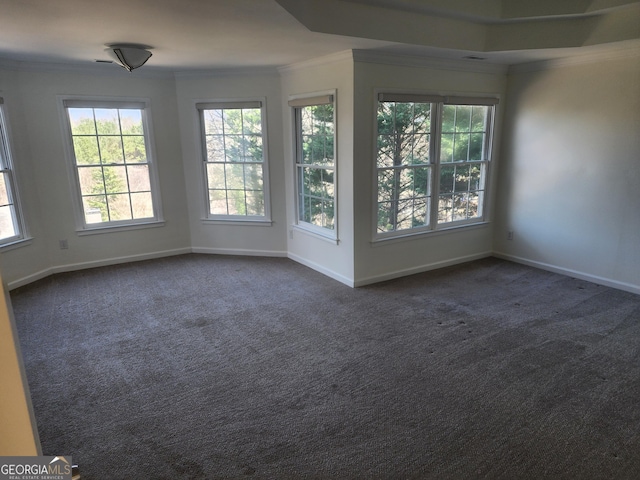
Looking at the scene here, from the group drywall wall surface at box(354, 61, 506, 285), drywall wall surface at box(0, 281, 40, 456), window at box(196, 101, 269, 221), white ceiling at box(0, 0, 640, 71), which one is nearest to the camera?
drywall wall surface at box(0, 281, 40, 456)

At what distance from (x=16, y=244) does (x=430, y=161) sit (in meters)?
4.79

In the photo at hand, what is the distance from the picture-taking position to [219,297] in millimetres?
4285

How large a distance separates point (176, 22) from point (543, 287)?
4287 millimetres

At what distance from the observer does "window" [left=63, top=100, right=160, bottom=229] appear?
503cm

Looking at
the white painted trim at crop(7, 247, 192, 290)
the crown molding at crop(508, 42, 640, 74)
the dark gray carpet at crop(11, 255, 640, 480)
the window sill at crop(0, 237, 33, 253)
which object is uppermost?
the crown molding at crop(508, 42, 640, 74)

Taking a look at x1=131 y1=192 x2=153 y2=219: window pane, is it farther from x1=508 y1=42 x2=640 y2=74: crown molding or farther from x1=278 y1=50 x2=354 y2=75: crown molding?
x1=508 y1=42 x2=640 y2=74: crown molding

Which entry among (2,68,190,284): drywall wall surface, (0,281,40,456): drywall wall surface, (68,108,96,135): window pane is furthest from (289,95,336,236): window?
(0,281,40,456): drywall wall surface

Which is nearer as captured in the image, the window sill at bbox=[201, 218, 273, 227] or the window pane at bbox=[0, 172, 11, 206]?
the window pane at bbox=[0, 172, 11, 206]

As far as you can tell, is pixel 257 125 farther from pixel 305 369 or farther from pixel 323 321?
pixel 305 369

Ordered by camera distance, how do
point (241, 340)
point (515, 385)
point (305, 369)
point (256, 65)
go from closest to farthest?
point (515, 385) → point (305, 369) → point (241, 340) → point (256, 65)

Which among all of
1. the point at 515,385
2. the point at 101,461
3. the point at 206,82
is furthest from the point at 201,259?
the point at 515,385

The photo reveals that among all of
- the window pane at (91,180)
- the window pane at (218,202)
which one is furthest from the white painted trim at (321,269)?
the window pane at (91,180)

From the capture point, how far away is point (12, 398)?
25.9 inches

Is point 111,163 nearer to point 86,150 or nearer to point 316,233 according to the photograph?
point 86,150
